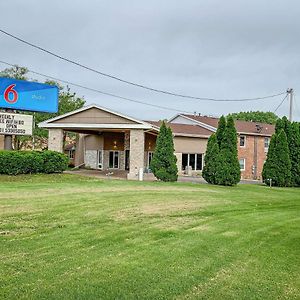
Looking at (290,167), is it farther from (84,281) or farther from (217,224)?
(84,281)

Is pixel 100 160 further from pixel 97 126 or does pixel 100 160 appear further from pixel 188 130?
pixel 97 126

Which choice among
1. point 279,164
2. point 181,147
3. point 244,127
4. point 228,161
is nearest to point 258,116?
point 244,127

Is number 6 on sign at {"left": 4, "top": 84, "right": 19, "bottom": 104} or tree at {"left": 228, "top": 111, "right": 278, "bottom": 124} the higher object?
tree at {"left": 228, "top": 111, "right": 278, "bottom": 124}

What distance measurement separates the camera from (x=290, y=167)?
87.9 feet

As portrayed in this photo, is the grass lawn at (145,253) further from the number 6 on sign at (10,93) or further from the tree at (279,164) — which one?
the tree at (279,164)

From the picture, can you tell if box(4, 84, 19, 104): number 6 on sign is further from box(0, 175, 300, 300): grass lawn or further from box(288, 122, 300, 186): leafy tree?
box(288, 122, 300, 186): leafy tree

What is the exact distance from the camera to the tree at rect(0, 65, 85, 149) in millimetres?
41106

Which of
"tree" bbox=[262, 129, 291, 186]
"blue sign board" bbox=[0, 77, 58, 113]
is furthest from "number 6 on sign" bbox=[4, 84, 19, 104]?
"tree" bbox=[262, 129, 291, 186]

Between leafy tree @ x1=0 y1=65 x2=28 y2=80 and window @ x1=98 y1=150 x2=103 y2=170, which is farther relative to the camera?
leafy tree @ x1=0 y1=65 x2=28 y2=80

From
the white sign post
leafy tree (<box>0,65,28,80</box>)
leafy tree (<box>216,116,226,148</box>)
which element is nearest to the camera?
the white sign post

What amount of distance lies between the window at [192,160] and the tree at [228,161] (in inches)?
491

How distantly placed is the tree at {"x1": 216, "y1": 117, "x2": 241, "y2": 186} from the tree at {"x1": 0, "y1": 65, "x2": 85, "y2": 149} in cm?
2426

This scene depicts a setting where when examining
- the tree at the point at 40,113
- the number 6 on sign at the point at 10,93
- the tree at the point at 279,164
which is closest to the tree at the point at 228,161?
the tree at the point at 279,164

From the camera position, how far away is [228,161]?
24.3m
